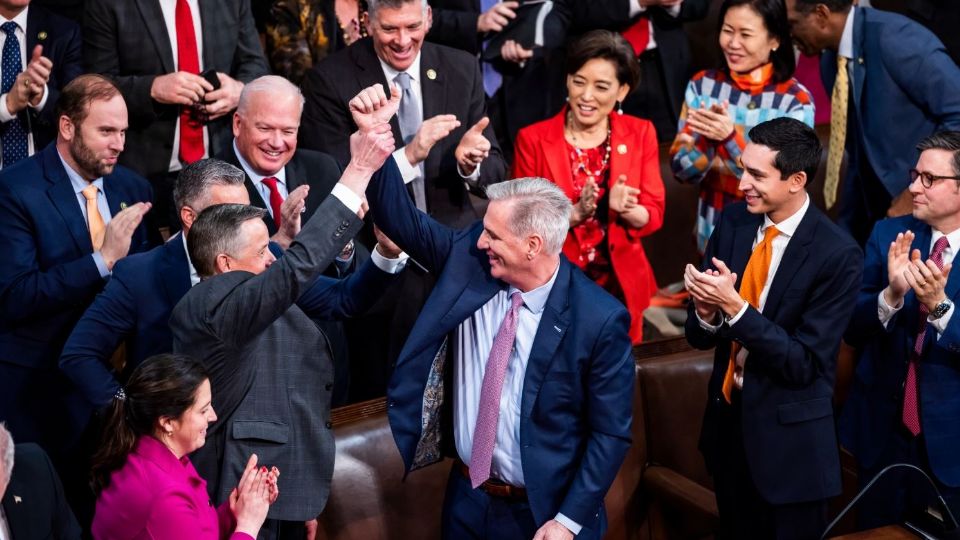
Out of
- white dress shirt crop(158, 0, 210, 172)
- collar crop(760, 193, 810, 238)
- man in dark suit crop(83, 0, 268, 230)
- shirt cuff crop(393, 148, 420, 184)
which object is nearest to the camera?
collar crop(760, 193, 810, 238)

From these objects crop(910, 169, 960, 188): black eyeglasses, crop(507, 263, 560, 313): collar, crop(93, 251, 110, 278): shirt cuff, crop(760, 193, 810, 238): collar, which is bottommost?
crop(93, 251, 110, 278): shirt cuff

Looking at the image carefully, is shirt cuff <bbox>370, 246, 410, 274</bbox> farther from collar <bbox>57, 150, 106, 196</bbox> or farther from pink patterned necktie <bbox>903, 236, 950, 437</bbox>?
pink patterned necktie <bbox>903, 236, 950, 437</bbox>

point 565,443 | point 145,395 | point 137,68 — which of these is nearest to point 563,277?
point 565,443

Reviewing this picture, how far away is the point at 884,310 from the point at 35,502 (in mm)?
2325

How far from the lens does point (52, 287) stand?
3.50 m

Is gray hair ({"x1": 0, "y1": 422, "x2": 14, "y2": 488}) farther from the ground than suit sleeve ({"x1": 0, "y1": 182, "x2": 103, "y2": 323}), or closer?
farther from the ground

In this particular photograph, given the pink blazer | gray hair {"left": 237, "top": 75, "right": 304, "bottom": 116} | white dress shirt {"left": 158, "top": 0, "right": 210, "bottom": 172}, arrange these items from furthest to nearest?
white dress shirt {"left": 158, "top": 0, "right": 210, "bottom": 172}, gray hair {"left": 237, "top": 75, "right": 304, "bottom": 116}, the pink blazer

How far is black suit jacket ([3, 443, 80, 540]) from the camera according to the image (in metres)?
2.63

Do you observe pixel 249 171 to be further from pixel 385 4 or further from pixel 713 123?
pixel 713 123

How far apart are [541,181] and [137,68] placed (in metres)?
1.86

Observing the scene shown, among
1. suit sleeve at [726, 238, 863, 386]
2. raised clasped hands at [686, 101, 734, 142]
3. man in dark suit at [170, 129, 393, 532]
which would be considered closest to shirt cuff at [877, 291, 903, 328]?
suit sleeve at [726, 238, 863, 386]

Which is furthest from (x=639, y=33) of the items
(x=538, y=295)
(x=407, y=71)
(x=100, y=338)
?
(x=100, y=338)

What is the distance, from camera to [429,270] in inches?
128

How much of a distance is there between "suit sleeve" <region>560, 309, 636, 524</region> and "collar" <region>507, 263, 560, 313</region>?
0.18m
